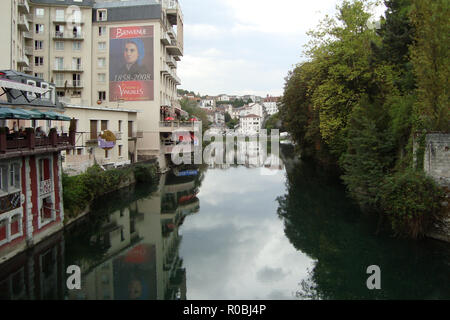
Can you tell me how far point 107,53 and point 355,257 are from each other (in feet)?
103

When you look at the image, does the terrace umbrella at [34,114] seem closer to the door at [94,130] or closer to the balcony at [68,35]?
the door at [94,130]

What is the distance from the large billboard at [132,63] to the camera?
36.6 metres

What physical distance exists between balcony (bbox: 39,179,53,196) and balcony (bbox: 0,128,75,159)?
145 cm

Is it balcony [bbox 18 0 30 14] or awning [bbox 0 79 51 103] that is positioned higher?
balcony [bbox 18 0 30 14]

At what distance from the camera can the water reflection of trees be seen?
12.0 metres

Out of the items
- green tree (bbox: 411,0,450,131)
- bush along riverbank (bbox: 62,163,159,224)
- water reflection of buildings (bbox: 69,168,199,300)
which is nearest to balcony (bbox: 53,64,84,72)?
bush along riverbank (bbox: 62,163,159,224)

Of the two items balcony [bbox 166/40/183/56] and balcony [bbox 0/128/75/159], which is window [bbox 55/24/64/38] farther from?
balcony [bbox 0/128/75/159]

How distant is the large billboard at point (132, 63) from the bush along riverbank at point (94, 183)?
7870 mm

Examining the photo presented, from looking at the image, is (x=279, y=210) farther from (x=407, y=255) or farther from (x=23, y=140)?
(x=23, y=140)

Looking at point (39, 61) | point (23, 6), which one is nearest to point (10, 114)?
point (23, 6)

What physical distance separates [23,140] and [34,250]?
4220 mm

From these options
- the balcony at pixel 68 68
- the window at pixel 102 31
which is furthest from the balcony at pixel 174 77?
the balcony at pixel 68 68

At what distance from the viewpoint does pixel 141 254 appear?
1581 centimetres

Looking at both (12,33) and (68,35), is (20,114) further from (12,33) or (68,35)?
(68,35)
